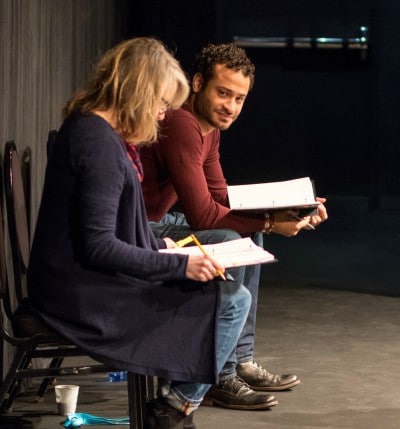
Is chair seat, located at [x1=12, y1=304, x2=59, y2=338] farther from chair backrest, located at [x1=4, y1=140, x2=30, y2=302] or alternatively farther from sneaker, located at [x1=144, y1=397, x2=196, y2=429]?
sneaker, located at [x1=144, y1=397, x2=196, y2=429]

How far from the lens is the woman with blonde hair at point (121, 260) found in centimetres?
251

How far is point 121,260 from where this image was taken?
2.50 meters

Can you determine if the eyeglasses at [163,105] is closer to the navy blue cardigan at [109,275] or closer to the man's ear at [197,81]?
the navy blue cardigan at [109,275]

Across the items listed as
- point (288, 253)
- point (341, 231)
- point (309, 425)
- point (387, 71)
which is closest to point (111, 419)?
point (309, 425)

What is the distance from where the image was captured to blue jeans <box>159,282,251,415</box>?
2.66 meters

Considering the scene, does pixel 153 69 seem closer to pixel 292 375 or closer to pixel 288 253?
pixel 292 375

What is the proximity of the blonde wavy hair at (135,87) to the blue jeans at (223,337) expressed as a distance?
43 centimetres

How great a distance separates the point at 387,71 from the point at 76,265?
1110 centimetres

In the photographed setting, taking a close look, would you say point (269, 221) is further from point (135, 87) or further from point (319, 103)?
point (319, 103)

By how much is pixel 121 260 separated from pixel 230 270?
3.12ft

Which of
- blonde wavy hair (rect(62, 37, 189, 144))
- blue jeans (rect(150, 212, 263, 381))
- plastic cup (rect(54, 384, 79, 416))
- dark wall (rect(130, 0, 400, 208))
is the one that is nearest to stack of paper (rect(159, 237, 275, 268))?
blonde wavy hair (rect(62, 37, 189, 144))

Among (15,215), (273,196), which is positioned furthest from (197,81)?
(15,215)


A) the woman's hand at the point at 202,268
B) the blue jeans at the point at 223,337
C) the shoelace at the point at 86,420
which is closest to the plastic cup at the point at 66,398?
the shoelace at the point at 86,420

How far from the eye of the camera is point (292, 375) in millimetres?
3750
